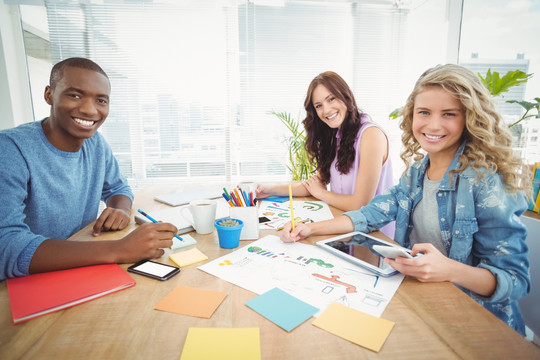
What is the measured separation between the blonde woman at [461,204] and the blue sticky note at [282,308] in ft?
0.82

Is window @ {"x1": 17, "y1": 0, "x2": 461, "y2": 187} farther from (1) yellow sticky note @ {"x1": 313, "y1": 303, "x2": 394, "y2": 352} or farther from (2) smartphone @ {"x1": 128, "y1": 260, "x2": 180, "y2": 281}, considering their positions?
(1) yellow sticky note @ {"x1": 313, "y1": 303, "x2": 394, "y2": 352}

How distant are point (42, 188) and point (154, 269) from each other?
0.63m

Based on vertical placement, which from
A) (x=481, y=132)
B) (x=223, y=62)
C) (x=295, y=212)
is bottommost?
(x=295, y=212)

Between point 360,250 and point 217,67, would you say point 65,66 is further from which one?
point 217,67

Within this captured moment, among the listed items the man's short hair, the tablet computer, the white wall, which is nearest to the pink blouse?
the tablet computer

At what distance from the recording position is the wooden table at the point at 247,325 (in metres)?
0.45

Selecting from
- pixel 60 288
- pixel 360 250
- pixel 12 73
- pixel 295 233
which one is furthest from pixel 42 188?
pixel 12 73

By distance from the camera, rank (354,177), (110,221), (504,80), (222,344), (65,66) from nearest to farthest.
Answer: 1. (222,344)
2. (110,221)
3. (65,66)
4. (354,177)
5. (504,80)

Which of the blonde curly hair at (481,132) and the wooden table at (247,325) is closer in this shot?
the wooden table at (247,325)

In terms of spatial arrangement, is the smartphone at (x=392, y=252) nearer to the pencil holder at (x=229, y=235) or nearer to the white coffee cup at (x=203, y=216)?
the pencil holder at (x=229, y=235)

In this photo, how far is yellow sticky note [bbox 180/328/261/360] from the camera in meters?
0.44

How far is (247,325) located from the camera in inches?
20.0

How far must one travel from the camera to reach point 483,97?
0.91 metres

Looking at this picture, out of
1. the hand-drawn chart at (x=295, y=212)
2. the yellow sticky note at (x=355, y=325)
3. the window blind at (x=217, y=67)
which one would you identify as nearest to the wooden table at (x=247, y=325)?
the yellow sticky note at (x=355, y=325)
